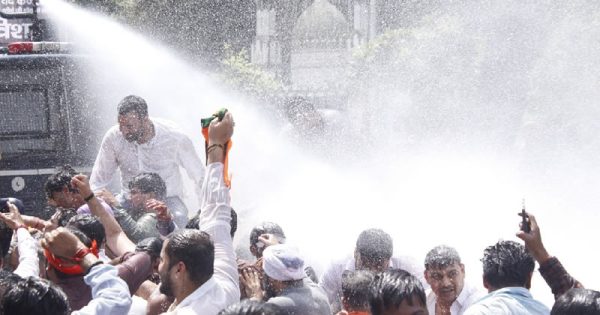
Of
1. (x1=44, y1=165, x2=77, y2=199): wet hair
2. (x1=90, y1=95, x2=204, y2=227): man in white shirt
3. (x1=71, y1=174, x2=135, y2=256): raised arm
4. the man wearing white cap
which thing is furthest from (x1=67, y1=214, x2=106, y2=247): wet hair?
(x1=90, y1=95, x2=204, y2=227): man in white shirt

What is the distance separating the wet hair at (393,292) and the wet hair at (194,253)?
64cm

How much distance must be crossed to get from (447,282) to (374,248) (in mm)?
579

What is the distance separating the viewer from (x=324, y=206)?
1076cm

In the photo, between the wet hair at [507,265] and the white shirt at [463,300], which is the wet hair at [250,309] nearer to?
the wet hair at [507,265]

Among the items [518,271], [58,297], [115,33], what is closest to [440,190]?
[115,33]

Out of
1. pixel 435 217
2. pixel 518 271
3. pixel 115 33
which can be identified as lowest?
pixel 435 217

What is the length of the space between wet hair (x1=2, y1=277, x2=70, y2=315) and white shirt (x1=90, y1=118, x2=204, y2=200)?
4412mm

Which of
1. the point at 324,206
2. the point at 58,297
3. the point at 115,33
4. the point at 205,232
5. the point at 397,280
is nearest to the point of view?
the point at 58,297

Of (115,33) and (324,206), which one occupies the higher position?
(115,33)

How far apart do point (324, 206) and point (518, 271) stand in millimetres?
6105

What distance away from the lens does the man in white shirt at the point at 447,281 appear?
5.59 metres

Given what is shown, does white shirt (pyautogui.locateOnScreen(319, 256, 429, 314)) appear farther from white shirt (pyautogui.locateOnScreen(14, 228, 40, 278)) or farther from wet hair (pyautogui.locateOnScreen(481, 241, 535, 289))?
white shirt (pyautogui.locateOnScreen(14, 228, 40, 278))

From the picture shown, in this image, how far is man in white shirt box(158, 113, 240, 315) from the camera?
4.24 m

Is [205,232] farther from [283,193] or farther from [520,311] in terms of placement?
[283,193]
